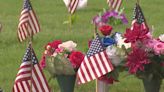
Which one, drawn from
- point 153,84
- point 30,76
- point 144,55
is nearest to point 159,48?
point 144,55

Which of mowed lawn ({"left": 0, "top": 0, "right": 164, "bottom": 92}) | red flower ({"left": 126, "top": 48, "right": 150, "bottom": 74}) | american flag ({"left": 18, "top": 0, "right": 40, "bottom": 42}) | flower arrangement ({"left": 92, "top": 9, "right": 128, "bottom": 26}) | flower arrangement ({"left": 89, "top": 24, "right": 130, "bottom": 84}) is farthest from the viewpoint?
flower arrangement ({"left": 92, "top": 9, "right": 128, "bottom": 26})

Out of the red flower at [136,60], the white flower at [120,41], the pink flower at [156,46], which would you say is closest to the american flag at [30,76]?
the red flower at [136,60]

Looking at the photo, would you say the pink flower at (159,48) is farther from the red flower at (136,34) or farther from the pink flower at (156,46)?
the red flower at (136,34)

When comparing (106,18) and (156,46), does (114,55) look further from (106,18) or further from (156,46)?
(106,18)

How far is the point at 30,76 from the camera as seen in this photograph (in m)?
6.96

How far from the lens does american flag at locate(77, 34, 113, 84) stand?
23.3 feet

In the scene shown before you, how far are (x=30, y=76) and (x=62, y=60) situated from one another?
0.79 metres

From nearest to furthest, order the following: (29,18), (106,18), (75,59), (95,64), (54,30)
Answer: (95,64), (75,59), (29,18), (106,18), (54,30)

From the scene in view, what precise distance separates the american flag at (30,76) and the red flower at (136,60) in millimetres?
1056

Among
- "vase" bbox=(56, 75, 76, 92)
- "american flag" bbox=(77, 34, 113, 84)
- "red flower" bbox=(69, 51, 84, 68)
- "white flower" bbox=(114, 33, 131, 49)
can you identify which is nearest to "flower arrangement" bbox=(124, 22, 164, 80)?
"white flower" bbox=(114, 33, 131, 49)

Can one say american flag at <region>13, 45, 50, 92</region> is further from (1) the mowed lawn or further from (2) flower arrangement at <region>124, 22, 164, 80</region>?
(1) the mowed lawn

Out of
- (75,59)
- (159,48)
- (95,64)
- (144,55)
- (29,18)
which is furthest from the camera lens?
(29,18)

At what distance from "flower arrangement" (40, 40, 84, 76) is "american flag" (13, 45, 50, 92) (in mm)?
764

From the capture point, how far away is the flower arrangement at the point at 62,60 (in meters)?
7.69
